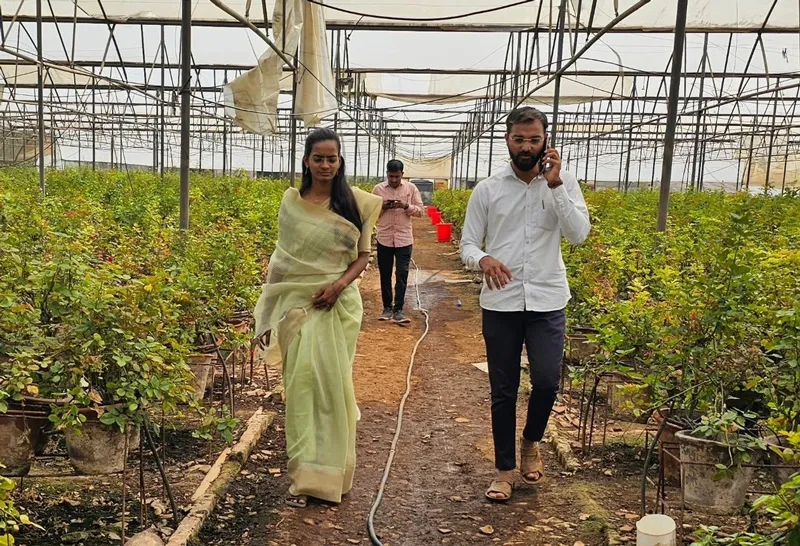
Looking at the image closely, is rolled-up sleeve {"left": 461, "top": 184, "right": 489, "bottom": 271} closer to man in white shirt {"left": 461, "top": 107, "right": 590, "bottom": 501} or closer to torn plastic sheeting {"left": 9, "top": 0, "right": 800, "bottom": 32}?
man in white shirt {"left": 461, "top": 107, "right": 590, "bottom": 501}

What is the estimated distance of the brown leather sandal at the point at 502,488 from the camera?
3756 mm

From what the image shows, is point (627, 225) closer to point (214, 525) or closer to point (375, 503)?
point (375, 503)

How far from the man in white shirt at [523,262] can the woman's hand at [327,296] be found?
2.02 feet

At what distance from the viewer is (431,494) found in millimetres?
3930

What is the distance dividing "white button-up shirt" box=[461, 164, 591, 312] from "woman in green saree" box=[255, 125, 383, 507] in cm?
59

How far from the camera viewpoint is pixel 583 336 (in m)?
5.66

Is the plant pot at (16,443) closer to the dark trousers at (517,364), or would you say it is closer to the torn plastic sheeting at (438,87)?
the dark trousers at (517,364)

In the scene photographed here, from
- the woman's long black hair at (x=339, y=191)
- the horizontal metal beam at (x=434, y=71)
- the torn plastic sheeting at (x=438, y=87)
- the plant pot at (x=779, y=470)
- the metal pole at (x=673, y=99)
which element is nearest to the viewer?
the plant pot at (x=779, y=470)

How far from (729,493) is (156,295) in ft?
7.97

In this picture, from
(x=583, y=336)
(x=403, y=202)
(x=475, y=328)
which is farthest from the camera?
(x=475, y=328)

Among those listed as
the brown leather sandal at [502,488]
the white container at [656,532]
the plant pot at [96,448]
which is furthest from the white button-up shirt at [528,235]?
the plant pot at [96,448]

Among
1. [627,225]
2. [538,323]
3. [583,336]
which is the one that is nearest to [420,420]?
[583,336]

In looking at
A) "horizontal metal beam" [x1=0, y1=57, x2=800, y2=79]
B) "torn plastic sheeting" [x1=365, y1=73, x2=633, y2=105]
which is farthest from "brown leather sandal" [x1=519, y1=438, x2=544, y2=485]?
"torn plastic sheeting" [x1=365, y1=73, x2=633, y2=105]

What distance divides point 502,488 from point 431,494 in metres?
0.38
